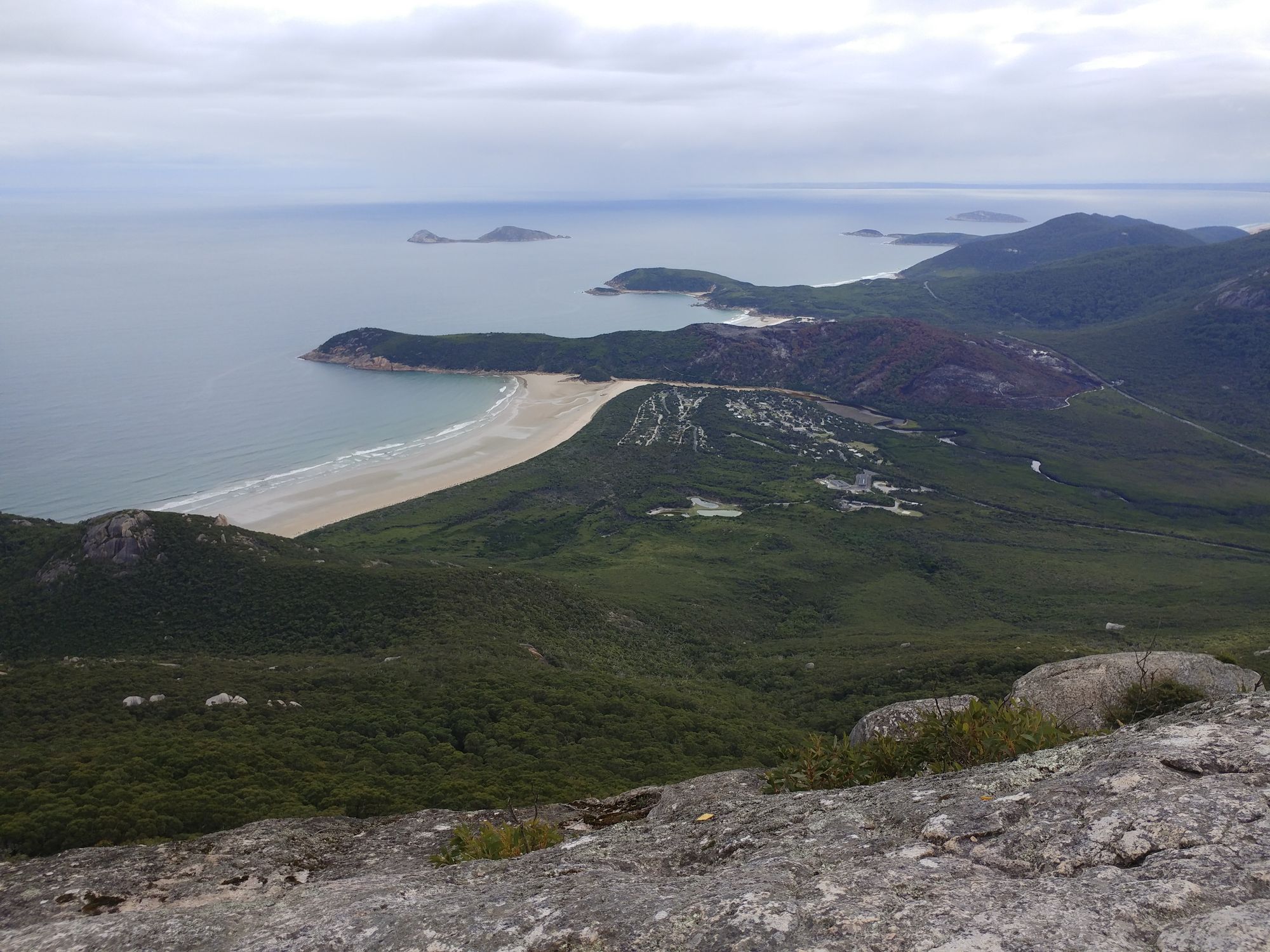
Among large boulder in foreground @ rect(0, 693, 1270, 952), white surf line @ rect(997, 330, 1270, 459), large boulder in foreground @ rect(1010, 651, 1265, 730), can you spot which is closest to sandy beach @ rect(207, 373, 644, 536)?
large boulder in foreground @ rect(1010, 651, 1265, 730)

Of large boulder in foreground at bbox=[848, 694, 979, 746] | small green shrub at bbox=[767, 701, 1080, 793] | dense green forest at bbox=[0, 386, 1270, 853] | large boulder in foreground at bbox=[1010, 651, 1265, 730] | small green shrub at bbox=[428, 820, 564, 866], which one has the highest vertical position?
small green shrub at bbox=[767, 701, 1080, 793]

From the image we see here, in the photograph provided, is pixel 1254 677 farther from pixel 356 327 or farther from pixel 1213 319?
pixel 356 327

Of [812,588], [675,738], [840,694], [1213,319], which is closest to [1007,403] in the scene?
[1213,319]

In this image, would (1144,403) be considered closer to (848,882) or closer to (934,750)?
(934,750)

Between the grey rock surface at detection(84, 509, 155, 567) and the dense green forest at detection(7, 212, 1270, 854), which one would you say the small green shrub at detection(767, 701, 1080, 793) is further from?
the grey rock surface at detection(84, 509, 155, 567)

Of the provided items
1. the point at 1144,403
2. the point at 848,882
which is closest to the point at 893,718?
the point at 848,882

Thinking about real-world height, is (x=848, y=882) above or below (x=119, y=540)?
above
